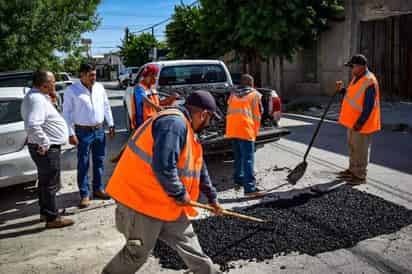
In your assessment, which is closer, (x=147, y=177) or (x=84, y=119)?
(x=147, y=177)

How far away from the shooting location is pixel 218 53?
19.4m

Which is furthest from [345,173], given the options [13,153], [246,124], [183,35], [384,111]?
[183,35]

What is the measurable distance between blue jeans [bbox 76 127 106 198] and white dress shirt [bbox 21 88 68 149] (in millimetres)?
686

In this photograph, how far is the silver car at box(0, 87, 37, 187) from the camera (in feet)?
17.4

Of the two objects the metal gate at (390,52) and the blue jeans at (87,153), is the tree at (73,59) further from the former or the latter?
the metal gate at (390,52)

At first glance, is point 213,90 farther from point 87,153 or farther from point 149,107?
point 87,153

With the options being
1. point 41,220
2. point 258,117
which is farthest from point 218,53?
point 41,220

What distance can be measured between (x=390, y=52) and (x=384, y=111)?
4059 millimetres

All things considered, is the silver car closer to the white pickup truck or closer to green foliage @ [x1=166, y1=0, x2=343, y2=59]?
the white pickup truck

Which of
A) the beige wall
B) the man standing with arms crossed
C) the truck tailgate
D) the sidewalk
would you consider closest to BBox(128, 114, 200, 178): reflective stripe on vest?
the truck tailgate

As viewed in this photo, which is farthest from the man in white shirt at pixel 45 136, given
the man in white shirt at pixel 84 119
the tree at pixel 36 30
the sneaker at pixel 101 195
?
the tree at pixel 36 30

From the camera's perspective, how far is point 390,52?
54.3 ft

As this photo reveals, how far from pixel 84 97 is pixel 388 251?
12.8ft

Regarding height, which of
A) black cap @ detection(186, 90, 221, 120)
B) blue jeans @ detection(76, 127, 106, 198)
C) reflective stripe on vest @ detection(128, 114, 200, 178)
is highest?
black cap @ detection(186, 90, 221, 120)
